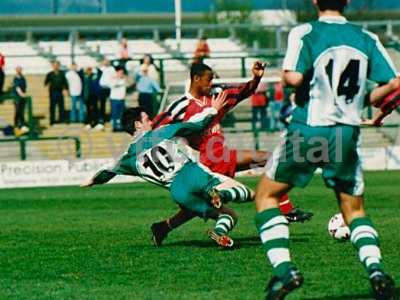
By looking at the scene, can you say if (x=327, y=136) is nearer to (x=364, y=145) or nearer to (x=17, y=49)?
(x=364, y=145)

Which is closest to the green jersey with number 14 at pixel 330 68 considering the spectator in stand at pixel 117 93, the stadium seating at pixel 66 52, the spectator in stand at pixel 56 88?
the spectator in stand at pixel 117 93

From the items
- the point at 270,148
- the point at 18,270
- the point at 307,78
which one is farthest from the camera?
the point at 270,148

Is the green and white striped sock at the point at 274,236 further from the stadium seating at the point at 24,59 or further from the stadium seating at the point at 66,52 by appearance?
the stadium seating at the point at 66,52

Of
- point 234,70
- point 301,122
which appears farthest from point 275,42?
point 301,122

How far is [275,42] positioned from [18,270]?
33084mm

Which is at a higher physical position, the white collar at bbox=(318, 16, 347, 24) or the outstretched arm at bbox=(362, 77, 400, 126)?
the white collar at bbox=(318, 16, 347, 24)

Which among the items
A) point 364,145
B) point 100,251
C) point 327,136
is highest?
point 327,136

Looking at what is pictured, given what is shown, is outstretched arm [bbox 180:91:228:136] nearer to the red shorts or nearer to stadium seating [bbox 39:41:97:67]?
the red shorts

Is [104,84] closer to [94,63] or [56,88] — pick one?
[56,88]

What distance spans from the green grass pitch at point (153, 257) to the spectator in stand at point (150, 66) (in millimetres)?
13153

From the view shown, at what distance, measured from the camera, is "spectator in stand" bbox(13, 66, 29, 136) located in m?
31.8

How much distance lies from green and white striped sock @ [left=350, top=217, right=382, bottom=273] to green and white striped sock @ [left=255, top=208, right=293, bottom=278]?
465 millimetres

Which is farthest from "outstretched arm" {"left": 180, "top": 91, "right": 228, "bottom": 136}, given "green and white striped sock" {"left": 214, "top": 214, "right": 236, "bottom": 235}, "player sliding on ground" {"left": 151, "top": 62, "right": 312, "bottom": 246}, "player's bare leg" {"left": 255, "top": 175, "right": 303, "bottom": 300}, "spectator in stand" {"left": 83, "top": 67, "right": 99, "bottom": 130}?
"spectator in stand" {"left": 83, "top": 67, "right": 99, "bottom": 130}

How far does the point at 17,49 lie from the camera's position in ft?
138
